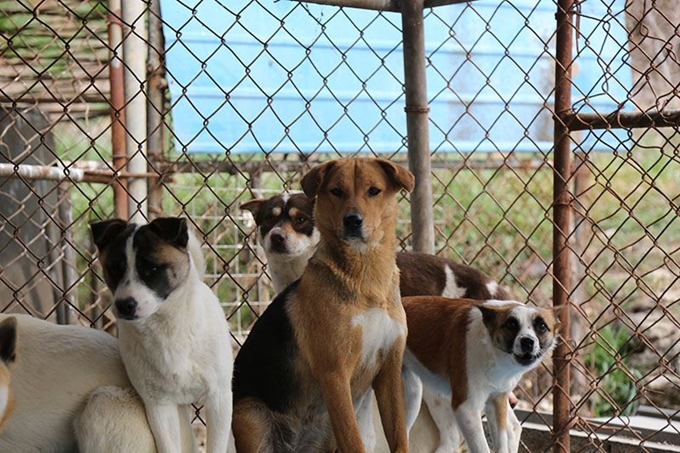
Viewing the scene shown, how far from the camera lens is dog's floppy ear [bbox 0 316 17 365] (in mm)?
2656

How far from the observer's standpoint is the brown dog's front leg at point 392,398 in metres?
3.00

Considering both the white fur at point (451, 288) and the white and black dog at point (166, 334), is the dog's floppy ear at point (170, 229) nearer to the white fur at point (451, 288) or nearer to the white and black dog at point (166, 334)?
the white and black dog at point (166, 334)

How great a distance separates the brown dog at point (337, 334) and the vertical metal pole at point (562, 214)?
0.80 meters

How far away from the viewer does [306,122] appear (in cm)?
471

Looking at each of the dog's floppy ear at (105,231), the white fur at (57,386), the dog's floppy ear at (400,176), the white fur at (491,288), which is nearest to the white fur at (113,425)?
the white fur at (57,386)

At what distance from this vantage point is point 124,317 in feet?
8.43

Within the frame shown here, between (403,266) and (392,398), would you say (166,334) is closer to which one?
(392,398)

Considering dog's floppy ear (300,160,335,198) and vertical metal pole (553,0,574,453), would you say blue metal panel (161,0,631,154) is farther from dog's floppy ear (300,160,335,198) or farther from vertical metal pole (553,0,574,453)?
dog's floppy ear (300,160,335,198)

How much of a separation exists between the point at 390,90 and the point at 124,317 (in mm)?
2690

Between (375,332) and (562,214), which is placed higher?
(562,214)

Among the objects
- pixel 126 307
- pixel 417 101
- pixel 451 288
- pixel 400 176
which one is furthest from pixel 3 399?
pixel 451 288

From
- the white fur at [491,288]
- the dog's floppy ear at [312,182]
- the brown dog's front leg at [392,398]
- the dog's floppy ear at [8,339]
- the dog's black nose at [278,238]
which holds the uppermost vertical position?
the dog's floppy ear at [312,182]

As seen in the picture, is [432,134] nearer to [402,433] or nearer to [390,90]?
[390,90]

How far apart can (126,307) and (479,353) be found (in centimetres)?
139
